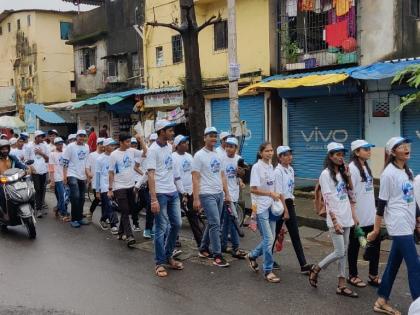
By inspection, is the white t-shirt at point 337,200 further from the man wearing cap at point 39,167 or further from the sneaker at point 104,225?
the man wearing cap at point 39,167

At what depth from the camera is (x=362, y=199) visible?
5.74 metres

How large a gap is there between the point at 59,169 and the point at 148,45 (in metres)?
10.4

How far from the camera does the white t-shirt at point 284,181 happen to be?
20.5 ft

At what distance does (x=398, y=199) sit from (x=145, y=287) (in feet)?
9.78

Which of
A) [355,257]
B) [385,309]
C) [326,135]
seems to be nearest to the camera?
[385,309]

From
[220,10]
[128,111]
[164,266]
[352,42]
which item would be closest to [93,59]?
[128,111]

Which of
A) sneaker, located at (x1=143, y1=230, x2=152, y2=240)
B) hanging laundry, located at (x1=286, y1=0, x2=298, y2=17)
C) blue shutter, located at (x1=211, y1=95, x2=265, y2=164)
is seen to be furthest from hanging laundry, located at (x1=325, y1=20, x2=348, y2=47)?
sneaker, located at (x1=143, y1=230, x2=152, y2=240)

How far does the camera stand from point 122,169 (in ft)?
27.1

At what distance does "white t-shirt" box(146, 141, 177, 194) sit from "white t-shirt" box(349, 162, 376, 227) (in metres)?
2.32

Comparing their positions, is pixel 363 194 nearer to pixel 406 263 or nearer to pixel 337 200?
pixel 337 200

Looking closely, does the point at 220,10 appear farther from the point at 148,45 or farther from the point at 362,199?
the point at 362,199

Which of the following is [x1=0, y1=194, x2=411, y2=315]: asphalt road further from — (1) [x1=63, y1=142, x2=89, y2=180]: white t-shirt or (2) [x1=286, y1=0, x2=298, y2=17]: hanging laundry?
(2) [x1=286, y1=0, x2=298, y2=17]: hanging laundry

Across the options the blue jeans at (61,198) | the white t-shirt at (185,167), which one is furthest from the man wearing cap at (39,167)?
the white t-shirt at (185,167)

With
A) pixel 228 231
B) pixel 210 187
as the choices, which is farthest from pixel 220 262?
pixel 210 187
